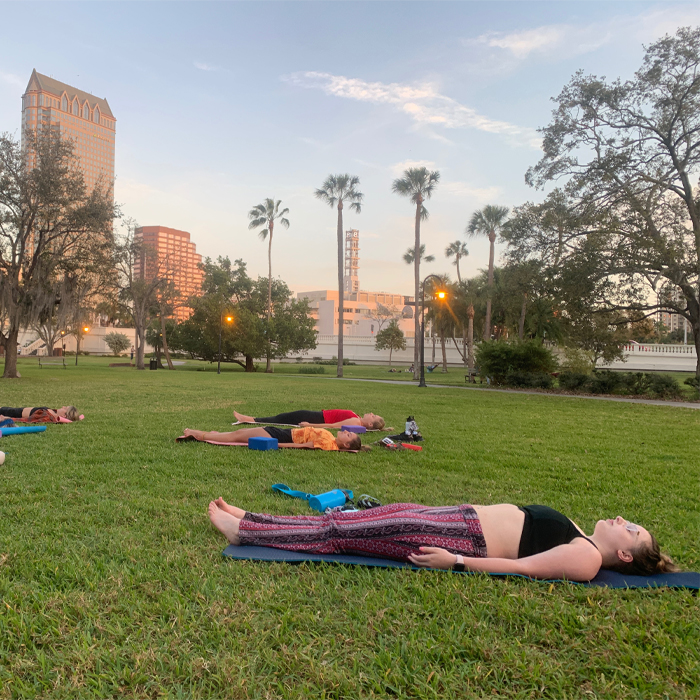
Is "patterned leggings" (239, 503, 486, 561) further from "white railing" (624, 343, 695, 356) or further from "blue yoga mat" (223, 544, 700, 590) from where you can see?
"white railing" (624, 343, 695, 356)

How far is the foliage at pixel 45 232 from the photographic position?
20.1m

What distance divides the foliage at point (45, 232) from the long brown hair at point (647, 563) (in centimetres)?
2243

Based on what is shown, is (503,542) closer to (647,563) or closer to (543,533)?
(543,533)

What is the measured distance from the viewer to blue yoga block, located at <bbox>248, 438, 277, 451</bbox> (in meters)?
6.83

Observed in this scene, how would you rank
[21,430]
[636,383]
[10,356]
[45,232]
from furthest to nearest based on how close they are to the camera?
1. [10,356]
2. [45,232]
3. [636,383]
4. [21,430]

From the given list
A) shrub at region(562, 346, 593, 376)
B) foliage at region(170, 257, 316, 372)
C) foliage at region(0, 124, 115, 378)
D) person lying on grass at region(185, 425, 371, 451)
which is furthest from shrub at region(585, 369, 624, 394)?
foliage at region(170, 257, 316, 372)

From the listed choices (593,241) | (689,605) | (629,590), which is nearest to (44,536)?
Answer: (629,590)

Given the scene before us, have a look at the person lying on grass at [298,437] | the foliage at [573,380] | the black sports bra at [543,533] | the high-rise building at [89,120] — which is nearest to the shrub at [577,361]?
the foliage at [573,380]

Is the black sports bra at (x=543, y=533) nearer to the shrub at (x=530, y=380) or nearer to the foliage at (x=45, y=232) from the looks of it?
the shrub at (x=530, y=380)

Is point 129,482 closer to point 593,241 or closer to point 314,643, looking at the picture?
point 314,643

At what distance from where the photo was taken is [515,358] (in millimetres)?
21844

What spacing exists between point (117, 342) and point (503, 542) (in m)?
74.1

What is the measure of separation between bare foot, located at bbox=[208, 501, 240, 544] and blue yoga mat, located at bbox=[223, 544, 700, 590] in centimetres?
6

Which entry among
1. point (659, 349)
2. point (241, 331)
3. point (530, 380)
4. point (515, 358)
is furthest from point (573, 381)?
point (659, 349)
